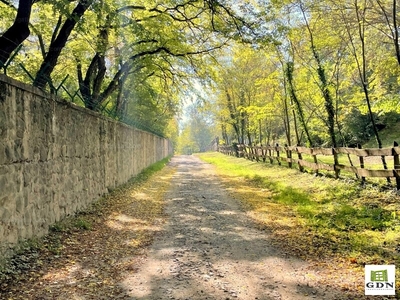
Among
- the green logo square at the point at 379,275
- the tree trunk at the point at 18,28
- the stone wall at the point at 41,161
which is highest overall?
the tree trunk at the point at 18,28

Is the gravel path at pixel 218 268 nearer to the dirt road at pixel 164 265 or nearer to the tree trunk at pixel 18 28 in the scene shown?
the dirt road at pixel 164 265

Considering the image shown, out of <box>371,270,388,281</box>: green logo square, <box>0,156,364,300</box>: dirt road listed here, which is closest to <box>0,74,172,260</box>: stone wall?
<box>0,156,364,300</box>: dirt road

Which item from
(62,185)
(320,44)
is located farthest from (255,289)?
(320,44)

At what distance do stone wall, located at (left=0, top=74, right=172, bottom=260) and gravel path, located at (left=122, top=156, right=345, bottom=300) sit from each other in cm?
188

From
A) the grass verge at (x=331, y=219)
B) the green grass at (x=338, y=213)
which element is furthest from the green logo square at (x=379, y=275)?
the green grass at (x=338, y=213)

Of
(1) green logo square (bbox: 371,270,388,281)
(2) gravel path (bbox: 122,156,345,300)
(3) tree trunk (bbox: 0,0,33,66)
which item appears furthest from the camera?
(3) tree trunk (bbox: 0,0,33,66)

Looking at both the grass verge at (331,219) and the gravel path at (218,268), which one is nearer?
the gravel path at (218,268)

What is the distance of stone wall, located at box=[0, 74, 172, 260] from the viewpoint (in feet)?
14.3

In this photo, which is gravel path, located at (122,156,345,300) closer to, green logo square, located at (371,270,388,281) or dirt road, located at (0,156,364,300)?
dirt road, located at (0,156,364,300)

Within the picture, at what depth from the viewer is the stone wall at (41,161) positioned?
435 centimetres

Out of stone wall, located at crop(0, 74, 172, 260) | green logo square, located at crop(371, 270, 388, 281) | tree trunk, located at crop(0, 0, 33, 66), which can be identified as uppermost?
tree trunk, located at crop(0, 0, 33, 66)

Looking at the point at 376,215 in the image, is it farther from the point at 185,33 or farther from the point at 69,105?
the point at 185,33

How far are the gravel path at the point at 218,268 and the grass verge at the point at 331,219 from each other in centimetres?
44

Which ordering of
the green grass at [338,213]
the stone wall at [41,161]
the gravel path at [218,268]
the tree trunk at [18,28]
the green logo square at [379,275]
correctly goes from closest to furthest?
the gravel path at [218,268]
the green logo square at [379,275]
the stone wall at [41,161]
the green grass at [338,213]
the tree trunk at [18,28]
